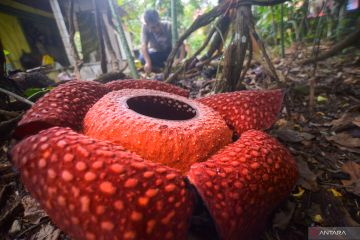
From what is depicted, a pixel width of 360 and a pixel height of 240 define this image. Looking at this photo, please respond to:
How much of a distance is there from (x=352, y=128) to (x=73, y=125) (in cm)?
231

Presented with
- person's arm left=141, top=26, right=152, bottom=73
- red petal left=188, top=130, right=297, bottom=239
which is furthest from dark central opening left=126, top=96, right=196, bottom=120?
person's arm left=141, top=26, right=152, bottom=73

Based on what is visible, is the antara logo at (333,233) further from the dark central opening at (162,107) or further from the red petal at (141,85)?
the red petal at (141,85)

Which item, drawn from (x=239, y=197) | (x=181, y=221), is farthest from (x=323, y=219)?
(x=181, y=221)

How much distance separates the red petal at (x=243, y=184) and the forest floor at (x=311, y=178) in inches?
12.4

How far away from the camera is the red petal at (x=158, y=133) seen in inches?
47.5

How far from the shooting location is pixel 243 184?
Result: 106cm

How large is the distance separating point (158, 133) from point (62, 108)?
59cm

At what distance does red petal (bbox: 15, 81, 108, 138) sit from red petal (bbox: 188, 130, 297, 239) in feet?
2.49

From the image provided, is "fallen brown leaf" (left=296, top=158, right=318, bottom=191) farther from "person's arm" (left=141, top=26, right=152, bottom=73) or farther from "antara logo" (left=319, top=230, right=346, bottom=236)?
"person's arm" (left=141, top=26, right=152, bottom=73)

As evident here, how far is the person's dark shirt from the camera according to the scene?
→ 25.8 ft

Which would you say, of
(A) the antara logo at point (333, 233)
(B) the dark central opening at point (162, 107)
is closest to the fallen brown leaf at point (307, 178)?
(A) the antara logo at point (333, 233)

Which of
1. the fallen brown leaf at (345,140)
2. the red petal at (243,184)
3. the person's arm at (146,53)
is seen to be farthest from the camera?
the person's arm at (146,53)

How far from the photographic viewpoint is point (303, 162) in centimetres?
192

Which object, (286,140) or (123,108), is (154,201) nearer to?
(123,108)
